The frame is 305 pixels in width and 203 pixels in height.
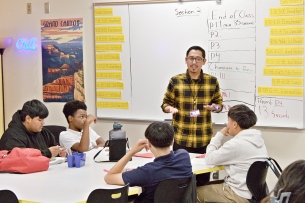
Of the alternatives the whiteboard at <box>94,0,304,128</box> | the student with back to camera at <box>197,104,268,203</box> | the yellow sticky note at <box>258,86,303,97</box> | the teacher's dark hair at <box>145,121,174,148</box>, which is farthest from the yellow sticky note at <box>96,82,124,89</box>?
the teacher's dark hair at <box>145,121,174,148</box>

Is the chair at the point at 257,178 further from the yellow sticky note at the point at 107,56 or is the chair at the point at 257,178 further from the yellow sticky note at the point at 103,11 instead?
the yellow sticky note at the point at 103,11

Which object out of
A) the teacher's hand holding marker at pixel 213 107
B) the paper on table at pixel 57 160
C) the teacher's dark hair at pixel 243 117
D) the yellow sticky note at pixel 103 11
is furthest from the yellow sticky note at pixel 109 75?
the teacher's dark hair at pixel 243 117

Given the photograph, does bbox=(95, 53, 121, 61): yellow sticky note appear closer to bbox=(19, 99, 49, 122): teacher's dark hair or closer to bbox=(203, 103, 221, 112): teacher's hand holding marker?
bbox=(203, 103, 221, 112): teacher's hand holding marker

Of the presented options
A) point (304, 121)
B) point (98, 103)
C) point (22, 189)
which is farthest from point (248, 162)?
point (98, 103)

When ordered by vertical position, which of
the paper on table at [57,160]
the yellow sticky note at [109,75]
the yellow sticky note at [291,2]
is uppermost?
the yellow sticky note at [291,2]

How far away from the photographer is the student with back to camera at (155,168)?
3.19 metres

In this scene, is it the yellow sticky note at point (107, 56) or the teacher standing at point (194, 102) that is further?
the yellow sticky note at point (107, 56)

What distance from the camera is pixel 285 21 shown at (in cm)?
502

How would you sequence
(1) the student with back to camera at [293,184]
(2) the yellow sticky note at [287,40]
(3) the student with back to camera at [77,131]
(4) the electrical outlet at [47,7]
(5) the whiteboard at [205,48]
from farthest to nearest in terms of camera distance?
(4) the electrical outlet at [47,7] < (5) the whiteboard at [205,48] < (2) the yellow sticky note at [287,40] < (3) the student with back to camera at [77,131] < (1) the student with back to camera at [293,184]

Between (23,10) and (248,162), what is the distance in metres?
3.83

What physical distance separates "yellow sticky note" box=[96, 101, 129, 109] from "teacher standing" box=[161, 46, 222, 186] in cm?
99

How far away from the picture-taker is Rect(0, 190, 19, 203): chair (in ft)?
9.87

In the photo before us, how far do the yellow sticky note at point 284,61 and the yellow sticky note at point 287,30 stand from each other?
252 mm

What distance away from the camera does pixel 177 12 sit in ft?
18.1
